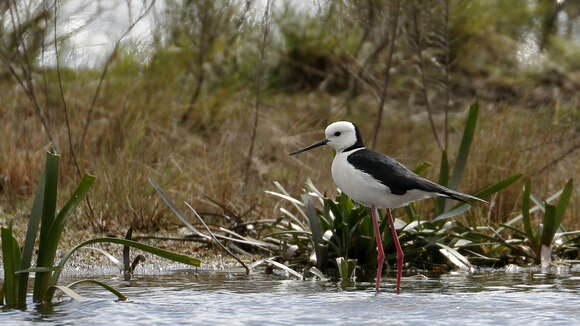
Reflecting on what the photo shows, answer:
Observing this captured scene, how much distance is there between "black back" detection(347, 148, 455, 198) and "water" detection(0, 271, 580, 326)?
0.60m

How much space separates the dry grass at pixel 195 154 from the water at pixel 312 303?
151 centimetres

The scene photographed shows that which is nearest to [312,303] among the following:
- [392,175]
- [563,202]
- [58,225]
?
[392,175]

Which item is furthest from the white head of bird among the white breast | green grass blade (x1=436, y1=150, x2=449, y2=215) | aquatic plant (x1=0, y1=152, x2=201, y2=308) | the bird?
aquatic plant (x1=0, y1=152, x2=201, y2=308)

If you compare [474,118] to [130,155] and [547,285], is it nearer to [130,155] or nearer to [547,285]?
[547,285]

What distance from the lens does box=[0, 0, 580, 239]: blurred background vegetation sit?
7.57 metres

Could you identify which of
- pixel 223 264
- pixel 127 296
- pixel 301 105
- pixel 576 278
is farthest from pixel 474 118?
pixel 301 105

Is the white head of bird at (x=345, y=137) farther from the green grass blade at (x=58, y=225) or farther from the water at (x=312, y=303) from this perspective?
the green grass blade at (x=58, y=225)

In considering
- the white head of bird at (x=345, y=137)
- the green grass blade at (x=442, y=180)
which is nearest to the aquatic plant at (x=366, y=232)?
the green grass blade at (x=442, y=180)

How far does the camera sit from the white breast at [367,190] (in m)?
5.14

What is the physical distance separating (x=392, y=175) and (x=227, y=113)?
225 inches

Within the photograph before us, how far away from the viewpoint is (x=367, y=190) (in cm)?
516

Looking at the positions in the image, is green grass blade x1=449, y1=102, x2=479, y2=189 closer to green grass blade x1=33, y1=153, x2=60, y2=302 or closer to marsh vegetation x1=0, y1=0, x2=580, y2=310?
marsh vegetation x1=0, y1=0, x2=580, y2=310

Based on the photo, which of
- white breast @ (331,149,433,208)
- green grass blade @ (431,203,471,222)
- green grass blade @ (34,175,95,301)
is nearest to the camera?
green grass blade @ (34,175,95,301)

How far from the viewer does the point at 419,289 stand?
5.34 m
